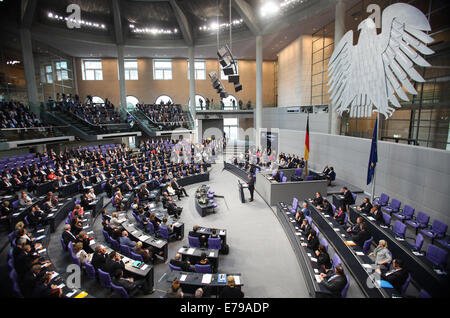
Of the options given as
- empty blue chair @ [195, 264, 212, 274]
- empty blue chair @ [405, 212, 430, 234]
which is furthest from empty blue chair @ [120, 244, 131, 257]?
empty blue chair @ [405, 212, 430, 234]

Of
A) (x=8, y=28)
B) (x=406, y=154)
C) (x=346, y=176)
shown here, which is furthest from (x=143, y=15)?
(x=406, y=154)

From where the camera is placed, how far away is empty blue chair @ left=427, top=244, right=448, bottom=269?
17.8 ft

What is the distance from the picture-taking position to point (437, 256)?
5.59 meters

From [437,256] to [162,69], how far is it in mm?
33144

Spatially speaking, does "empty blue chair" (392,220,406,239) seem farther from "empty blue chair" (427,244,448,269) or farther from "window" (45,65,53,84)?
"window" (45,65,53,84)

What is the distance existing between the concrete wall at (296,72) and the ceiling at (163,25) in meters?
0.84

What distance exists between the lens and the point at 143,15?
2514cm

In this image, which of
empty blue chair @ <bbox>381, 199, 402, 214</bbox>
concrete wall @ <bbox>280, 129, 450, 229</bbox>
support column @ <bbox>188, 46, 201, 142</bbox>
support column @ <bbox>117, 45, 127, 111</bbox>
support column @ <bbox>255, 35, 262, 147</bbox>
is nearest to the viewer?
concrete wall @ <bbox>280, 129, 450, 229</bbox>

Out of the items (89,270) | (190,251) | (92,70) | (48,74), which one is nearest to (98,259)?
(89,270)

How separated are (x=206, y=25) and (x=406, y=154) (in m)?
23.7

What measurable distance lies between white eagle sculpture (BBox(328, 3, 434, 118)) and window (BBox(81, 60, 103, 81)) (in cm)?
2882

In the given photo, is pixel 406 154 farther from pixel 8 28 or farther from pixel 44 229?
pixel 8 28

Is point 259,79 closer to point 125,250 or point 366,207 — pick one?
point 366,207

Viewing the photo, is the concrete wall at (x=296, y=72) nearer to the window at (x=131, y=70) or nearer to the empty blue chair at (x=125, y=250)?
the empty blue chair at (x=125, y=250)
